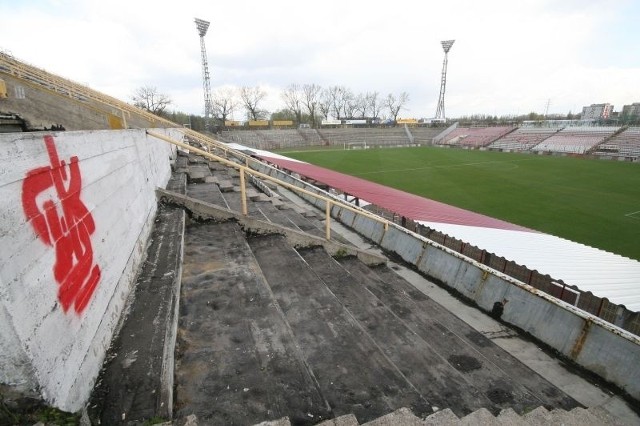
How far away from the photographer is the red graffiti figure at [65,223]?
5.79ft

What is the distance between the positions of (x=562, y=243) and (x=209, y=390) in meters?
9.44

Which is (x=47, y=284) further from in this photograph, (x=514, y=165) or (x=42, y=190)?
(x=514, y=165)

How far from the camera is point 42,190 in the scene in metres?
1.82

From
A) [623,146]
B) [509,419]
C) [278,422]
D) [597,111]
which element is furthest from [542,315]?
[597,111]

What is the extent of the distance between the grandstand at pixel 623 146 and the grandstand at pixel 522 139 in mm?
8271

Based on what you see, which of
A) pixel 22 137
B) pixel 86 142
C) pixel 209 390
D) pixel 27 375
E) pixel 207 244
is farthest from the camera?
pixel 207 244

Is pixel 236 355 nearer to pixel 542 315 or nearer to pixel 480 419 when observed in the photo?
pixel 480 419

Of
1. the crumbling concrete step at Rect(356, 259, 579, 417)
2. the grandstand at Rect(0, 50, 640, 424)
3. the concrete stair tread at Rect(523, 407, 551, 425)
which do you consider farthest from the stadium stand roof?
the concrete stair tread at Rect(523, 407, 551, 425)

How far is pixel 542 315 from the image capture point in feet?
14.8

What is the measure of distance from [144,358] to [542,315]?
5138 millimetres

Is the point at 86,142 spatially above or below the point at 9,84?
below

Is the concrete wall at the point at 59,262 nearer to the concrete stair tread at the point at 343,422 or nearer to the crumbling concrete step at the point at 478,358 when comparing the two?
the concrete stair tread at the point at 343,422

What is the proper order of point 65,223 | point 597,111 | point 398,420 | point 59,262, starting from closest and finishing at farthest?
point 59,262 < point 65,223 < point 398,420 < point 597,111

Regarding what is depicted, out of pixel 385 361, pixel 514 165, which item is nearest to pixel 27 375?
pixel 385 361
